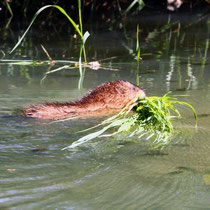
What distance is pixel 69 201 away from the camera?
2.52 m

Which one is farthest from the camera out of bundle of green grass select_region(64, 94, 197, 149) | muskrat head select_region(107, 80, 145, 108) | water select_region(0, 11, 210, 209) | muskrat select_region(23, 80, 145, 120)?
muskrat head select_region(107, 80, 145, 108)

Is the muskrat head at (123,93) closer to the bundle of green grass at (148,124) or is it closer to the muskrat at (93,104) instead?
the muskrat at (93,104)

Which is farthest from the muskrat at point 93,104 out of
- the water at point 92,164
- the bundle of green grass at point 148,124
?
the bundle of green grass at point 148,124

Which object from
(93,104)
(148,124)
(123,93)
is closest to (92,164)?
(148,124)

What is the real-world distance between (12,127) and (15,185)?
1.31 metres

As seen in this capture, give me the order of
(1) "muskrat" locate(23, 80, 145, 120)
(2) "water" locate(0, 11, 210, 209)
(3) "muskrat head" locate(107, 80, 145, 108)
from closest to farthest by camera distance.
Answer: (2) "water" locate(0, 11, 210, 209)
(1) "muskrat" locate(23, 80, 145, 120)
(3) "muskrat head" locate(107, 80, 145, 108)

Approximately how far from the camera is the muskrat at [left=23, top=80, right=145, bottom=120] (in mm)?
4301

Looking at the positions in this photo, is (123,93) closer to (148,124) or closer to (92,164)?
(148,124)

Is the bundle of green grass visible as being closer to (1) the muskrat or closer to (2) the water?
(2) the water

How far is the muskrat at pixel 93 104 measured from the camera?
14.1ft

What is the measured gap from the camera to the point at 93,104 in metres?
4.50

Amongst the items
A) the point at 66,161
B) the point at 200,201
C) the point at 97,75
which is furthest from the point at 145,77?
the point at 200,201

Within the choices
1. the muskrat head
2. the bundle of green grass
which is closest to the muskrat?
the muskrat head

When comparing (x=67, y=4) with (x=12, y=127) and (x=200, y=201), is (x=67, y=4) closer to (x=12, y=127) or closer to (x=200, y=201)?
(x=12, y=127)
